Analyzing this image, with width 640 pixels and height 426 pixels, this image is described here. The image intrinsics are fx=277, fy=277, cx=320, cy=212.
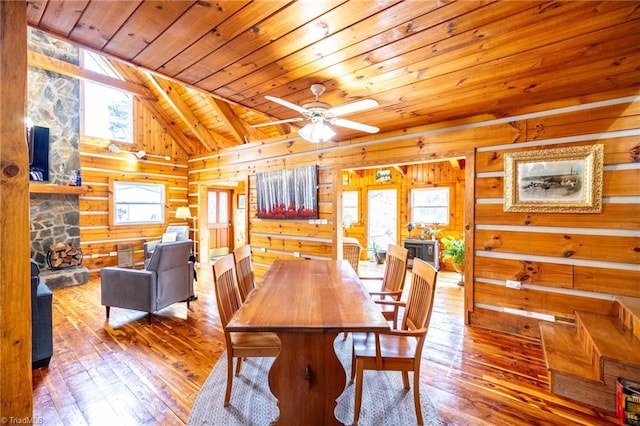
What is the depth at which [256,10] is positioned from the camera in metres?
1.57

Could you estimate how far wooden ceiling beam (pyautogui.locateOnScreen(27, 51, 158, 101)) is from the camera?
4.68 m

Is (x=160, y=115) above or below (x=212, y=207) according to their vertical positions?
above

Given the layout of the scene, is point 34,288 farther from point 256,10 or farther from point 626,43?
point 626,43

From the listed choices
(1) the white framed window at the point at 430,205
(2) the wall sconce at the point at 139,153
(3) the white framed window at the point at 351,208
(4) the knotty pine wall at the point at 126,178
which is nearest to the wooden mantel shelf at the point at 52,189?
(4) the knotty pine wall at the point at 126,178

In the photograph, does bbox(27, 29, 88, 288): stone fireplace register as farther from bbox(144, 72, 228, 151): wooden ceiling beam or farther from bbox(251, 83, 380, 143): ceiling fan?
bbox(251, 83, 380, 143): ceiling fan

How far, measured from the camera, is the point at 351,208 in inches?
322

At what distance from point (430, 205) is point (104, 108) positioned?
7664mm

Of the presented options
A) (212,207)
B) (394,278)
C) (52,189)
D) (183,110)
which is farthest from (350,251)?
(52,189)

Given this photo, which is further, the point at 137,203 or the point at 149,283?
the point at 137,203

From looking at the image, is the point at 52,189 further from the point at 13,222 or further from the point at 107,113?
the point at 13,222

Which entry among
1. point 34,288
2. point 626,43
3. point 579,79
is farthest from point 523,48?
point 34,288

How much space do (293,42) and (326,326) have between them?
1.79m

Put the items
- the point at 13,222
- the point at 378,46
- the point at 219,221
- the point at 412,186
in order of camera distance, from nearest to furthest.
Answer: the point at 13,222, the point at 378,46, the point at 412,186, the point at 219,221

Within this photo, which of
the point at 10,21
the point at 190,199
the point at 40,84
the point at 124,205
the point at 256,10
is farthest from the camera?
the point at 190,199
